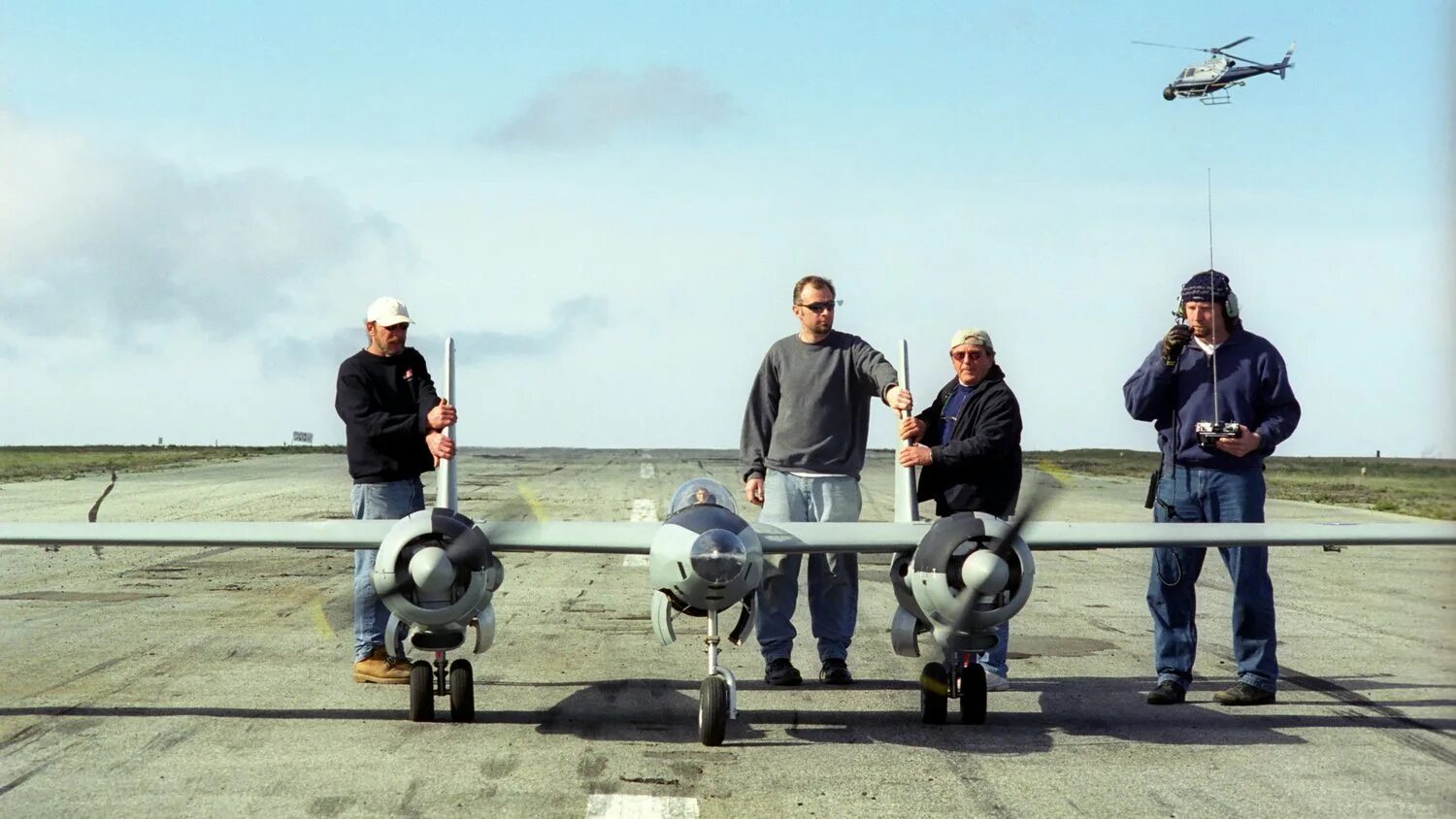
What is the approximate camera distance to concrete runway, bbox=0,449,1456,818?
666cm

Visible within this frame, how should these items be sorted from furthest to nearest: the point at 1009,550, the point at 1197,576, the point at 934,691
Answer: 1. the point at 1197,576
2. the point at 934,691
3. the point at 1009,550

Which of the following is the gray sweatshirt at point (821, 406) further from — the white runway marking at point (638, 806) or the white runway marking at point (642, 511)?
the white runway marking at point (642, 511)

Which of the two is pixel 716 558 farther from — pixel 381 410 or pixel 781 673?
pixel 381 410

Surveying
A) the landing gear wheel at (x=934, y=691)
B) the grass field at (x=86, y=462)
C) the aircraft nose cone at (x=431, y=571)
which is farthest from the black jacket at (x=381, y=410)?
the grass field at (x=86, y=462)

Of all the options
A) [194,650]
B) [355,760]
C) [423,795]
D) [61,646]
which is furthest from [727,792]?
[61,646]

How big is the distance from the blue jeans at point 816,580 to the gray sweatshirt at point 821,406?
0.13 metres

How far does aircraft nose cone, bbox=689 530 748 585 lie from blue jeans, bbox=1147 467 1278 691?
337 cm

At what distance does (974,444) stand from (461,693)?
3.58 metres

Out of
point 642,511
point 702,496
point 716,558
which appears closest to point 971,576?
point 716,558

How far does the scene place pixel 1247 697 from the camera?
A: 917 cm

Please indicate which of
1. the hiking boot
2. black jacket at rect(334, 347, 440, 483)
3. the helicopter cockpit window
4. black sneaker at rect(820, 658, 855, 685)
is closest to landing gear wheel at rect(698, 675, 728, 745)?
the helicopter cockpit window

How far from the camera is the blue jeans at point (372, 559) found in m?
9.82

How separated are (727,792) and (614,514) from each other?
70.6 ft

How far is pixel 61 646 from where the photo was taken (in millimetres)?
11305
